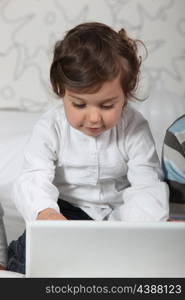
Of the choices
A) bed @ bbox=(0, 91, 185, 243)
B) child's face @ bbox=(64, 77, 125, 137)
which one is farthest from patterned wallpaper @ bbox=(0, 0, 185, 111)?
child's face @ bbox=(64, 77, 125, 137)

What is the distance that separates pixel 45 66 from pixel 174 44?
0.40 m

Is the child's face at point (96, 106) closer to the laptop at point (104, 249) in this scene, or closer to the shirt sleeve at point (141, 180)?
the shirt sleeve at point (141, 180)

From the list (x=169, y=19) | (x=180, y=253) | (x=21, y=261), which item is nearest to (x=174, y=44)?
(x=169, y=19)

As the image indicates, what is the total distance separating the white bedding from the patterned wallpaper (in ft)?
0.56

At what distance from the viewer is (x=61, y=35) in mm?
1576

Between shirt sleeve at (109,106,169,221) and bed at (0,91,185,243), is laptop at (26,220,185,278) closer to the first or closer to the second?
shirt sleeve at (109,106,169,221)

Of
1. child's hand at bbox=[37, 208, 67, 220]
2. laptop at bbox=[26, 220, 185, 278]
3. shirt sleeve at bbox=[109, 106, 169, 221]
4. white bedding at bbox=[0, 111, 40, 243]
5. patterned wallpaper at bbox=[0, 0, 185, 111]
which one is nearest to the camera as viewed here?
laptop at bbox=[26, 220, 185, 278]

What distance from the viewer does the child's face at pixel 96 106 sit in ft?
2.72

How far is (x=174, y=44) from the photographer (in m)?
1.55

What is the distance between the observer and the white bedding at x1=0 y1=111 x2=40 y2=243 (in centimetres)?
Result: 122

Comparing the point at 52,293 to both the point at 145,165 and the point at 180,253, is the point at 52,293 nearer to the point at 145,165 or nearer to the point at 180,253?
the point at 180,253

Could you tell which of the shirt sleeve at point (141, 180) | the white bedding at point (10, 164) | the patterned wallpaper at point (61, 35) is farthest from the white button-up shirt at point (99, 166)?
the patterned wallpaper at point (61, 35)

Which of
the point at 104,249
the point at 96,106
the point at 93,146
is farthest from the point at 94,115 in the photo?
the point at 104,249

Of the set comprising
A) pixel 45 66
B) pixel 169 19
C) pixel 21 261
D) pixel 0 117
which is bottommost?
pixel 21 261
